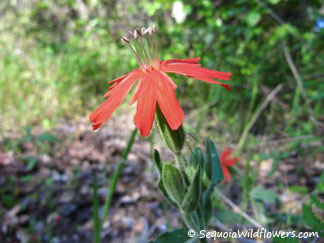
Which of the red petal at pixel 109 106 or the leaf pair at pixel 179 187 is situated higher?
the red petal at pixel 109 106

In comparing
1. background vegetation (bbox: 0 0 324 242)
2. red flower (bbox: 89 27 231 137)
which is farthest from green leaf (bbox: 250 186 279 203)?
red flower (bbox: 89 27 231 137)

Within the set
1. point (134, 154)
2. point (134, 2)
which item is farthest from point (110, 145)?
point (134, 2)

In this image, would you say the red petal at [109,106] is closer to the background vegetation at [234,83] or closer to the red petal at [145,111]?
the red petal at [145,111]

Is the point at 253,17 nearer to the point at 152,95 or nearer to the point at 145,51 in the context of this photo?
the point at 145,51

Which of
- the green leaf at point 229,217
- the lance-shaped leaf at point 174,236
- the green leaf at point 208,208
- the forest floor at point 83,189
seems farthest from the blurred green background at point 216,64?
the lance-shaped leaf at point 174,236

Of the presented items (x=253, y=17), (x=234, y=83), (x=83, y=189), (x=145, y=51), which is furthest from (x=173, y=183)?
(x=234, y=83)

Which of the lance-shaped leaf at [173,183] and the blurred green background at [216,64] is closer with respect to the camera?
the lance-shaped leaf at [173,183]
